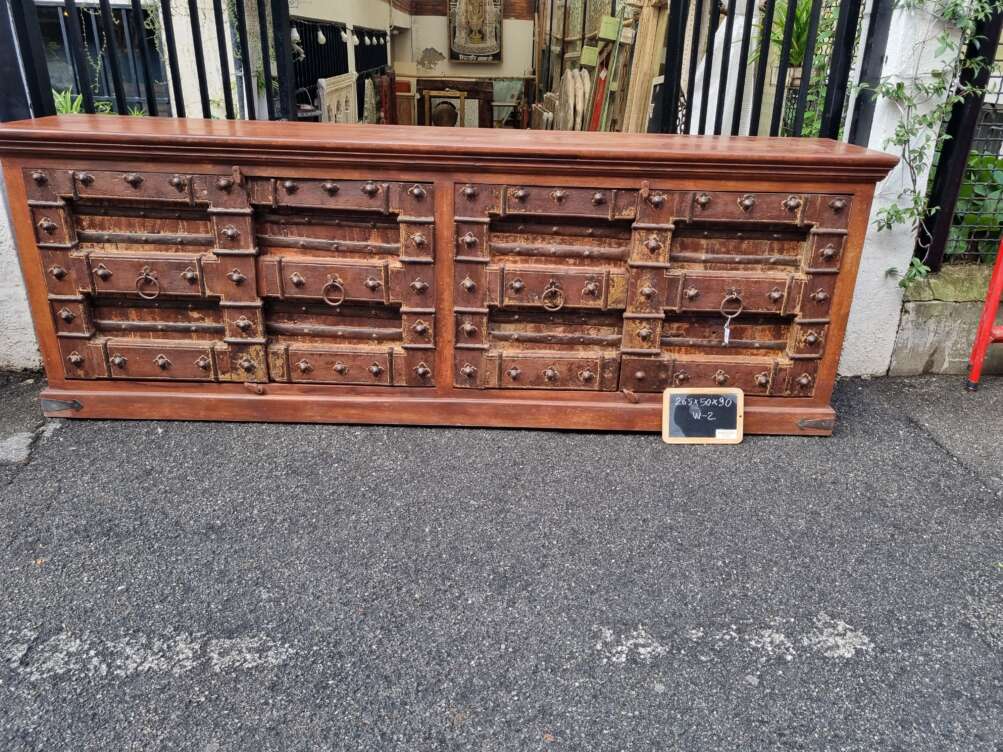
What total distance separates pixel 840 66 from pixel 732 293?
1339mm

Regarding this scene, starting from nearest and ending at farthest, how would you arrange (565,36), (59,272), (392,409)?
(59,272) < (392,409) < (565,36)

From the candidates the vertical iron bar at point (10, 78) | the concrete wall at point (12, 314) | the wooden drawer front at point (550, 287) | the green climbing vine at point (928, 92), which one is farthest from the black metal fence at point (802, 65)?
the concrete wall at point (12, 314)

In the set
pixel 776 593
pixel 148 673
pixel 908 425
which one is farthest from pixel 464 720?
pixel 908 425

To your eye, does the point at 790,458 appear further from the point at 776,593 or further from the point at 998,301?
the point at 998,301

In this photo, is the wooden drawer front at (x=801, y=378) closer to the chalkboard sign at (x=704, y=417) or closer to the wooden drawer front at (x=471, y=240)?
the chalkboard sign at (x=704, y=417)

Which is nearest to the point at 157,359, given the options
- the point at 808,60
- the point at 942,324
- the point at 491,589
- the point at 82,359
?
the point at 82,359

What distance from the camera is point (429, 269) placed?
2887 mm

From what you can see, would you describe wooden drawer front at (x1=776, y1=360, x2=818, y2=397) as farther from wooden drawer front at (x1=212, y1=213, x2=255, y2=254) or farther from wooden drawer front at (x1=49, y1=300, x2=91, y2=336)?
wooden drawer front at (x1=49, y1=300, x2=91, y2=336)

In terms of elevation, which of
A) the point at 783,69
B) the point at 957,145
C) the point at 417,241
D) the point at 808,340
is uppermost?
the point at 783,69

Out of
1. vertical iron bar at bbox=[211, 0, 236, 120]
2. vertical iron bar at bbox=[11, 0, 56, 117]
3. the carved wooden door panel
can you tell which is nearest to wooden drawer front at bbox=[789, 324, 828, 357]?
the carved wooden door panel

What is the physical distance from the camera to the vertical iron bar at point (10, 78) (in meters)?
3.09

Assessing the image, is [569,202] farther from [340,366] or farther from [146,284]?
[146,284]

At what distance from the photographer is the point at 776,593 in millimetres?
2172

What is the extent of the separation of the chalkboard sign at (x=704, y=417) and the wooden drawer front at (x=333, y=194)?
55.9 inches
